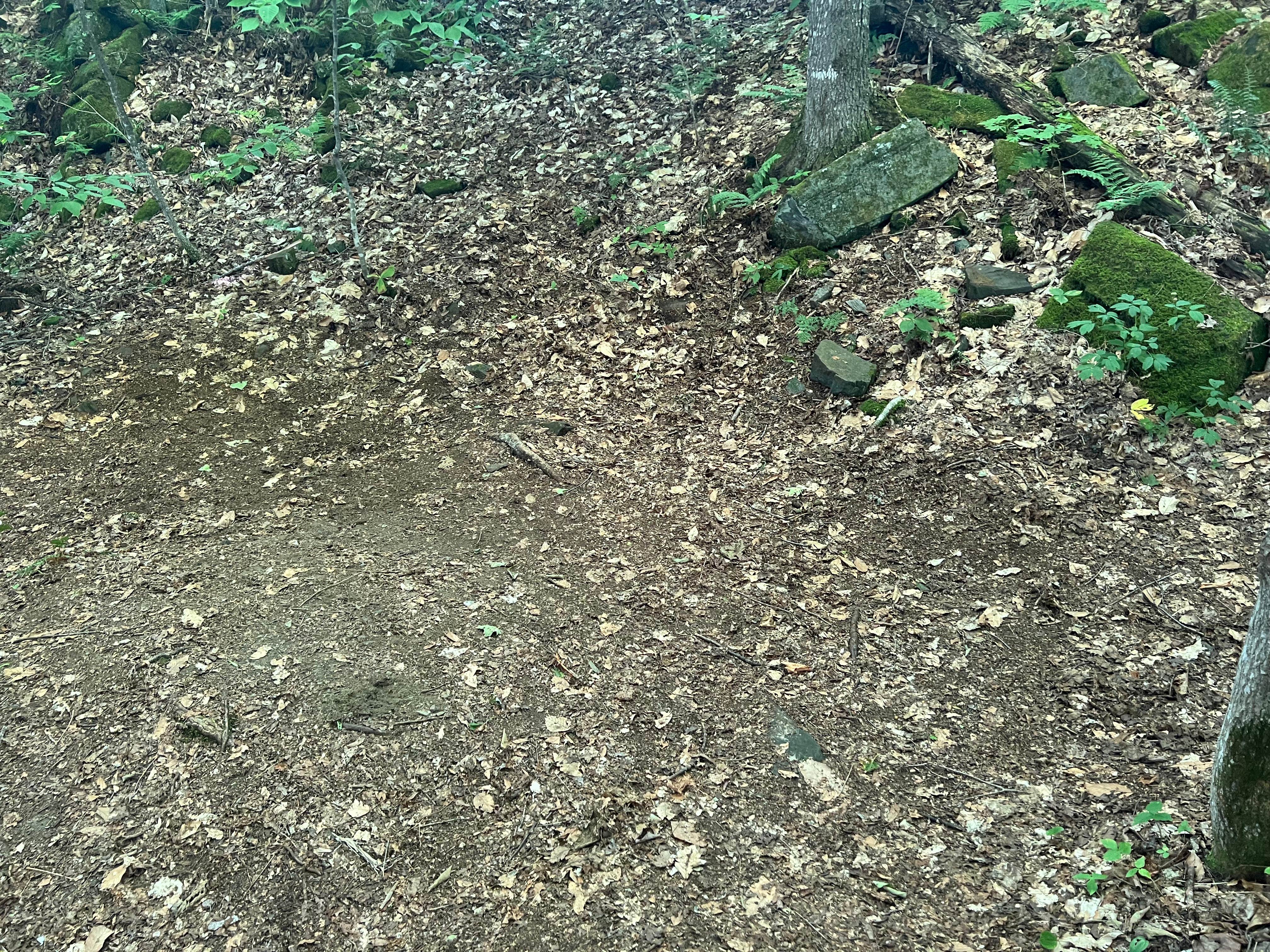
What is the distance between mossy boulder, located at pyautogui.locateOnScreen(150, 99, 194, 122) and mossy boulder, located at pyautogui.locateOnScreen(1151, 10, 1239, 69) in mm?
9436

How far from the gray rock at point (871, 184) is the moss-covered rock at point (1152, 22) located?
86.9 inches

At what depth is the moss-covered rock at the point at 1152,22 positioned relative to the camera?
6.20 m

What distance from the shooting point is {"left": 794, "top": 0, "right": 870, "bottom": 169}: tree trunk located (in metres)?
5.92

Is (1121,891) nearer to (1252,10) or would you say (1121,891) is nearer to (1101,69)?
(1101,69)

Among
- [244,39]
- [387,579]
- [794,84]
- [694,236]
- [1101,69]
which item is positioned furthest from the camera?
[244,39]

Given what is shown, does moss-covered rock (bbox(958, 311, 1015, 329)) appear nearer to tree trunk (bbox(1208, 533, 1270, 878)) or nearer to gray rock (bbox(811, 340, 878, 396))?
gray rock (bbox(811, 340, 878, 396))

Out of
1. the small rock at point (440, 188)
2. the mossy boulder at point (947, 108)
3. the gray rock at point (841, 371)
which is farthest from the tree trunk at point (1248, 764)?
the small rock at point (440, 188)

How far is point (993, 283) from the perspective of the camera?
5012mm

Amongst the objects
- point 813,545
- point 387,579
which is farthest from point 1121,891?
point 387,579

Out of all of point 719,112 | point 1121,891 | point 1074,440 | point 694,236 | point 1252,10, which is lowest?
point 1121,891

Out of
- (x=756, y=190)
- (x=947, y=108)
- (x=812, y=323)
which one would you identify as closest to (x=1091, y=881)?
(x=812, y=323)

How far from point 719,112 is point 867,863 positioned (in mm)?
6910

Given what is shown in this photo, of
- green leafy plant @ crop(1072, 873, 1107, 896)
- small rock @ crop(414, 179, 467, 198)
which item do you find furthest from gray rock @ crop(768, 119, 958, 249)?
green leafy plant @ crop(1072, 873, 1107, 896)

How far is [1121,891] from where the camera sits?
2.49 meters
